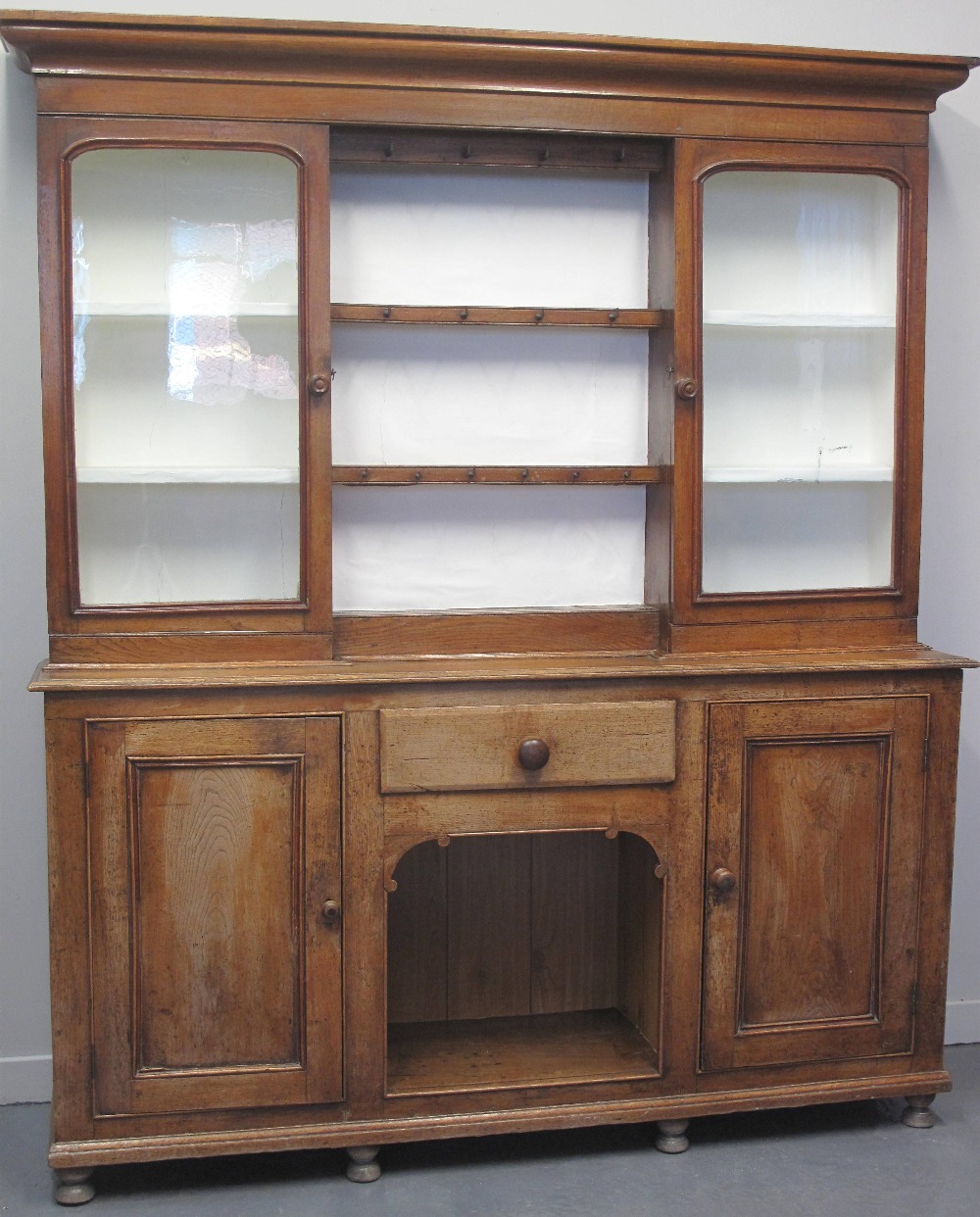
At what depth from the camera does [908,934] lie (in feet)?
8.76

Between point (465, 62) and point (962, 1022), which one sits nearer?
point (465, 62)

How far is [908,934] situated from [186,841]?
1.46 m

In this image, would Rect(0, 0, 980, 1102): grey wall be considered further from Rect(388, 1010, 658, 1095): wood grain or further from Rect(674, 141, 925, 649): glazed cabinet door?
Rect(388, 1010, 658, 1095): wood grain

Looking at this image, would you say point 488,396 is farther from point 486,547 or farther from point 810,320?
point 810,320

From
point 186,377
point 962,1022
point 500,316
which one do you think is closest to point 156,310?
point 186,377

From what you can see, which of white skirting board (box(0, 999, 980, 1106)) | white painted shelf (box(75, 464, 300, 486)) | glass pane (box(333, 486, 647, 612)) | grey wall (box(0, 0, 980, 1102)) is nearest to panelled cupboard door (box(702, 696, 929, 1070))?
glass pane (box(333, 486, 647, 612))

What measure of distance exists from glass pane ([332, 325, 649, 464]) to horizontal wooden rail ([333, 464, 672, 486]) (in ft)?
0.29

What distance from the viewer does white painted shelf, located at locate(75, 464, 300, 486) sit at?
8.11ft

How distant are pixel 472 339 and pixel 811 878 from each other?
4.31 feet

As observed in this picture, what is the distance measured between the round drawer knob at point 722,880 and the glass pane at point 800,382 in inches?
22.0

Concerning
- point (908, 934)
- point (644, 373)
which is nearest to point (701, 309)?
point (644, 373)

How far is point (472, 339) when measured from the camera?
277cm

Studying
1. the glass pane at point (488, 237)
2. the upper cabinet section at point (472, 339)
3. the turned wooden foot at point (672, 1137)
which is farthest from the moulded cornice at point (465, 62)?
the turned wooden foot at point (672, 1137)

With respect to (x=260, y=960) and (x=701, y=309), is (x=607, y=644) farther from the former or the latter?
(x=260, y=960)
